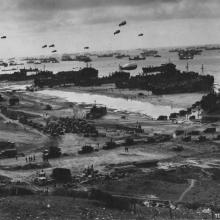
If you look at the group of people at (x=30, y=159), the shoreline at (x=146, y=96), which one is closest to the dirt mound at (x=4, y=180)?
the group of people at (x=30, y=159)

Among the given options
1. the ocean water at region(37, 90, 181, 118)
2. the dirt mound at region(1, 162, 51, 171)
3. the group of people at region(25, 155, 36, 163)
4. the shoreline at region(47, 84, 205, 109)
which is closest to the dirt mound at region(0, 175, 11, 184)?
the dirt mound at region(1, 162, 51, 171)

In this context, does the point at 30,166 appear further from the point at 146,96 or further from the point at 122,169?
the point at 146,96

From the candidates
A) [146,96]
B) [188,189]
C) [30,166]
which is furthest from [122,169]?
[146,96]

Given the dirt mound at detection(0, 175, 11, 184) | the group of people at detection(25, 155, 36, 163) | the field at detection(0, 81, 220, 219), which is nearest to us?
the field at detection(0, 81, 220, 219)

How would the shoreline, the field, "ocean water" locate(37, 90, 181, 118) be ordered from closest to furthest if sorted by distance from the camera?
the field, "ocean water" locate(37, 90, 181, 118), the shoreline

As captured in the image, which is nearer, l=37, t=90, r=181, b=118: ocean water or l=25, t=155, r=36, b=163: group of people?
l=25, t=155, r=36, b=163: group of people

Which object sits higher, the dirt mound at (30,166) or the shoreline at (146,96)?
the shoreline at (146,96)

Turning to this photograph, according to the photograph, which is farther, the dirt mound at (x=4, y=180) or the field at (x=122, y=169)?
the dirt mound at (x=4, y=180)

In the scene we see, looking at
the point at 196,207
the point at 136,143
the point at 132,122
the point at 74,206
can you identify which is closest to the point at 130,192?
the point at 196,207

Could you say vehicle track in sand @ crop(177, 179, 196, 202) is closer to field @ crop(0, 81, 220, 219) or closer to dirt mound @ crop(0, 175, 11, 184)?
field @ crop(0, 81, 220, 219)

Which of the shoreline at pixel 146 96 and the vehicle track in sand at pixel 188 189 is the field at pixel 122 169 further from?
the shoreline at pixel 146 96

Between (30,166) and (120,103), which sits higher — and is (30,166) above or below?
below
